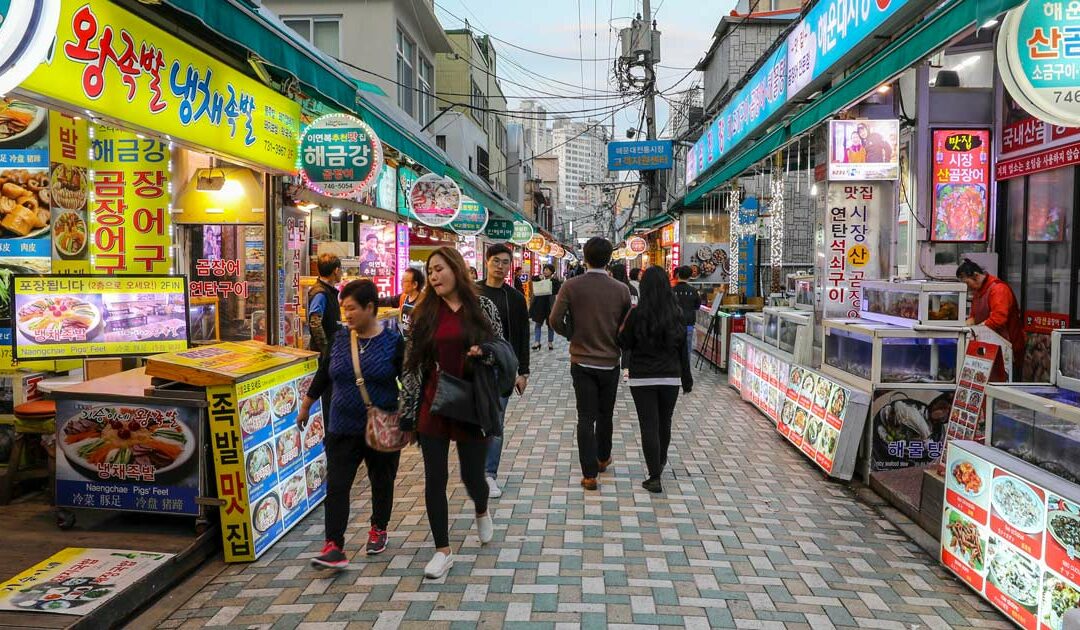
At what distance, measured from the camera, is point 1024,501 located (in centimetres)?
360

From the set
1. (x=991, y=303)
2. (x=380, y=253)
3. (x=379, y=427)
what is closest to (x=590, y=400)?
(x=379, y=427)

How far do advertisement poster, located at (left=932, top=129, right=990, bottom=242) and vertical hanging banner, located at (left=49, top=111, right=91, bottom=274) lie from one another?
11001 mm

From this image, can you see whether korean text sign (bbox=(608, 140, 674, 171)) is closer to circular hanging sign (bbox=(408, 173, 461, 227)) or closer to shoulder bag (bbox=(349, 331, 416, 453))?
circular hanging sign (bbox=(408, 173, 461, 227))

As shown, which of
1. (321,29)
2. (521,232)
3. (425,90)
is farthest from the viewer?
(521,232)

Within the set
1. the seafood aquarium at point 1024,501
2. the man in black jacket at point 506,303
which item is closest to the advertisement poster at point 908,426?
the seafood aquarium at point 1024,501

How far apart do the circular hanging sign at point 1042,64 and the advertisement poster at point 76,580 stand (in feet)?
18.2

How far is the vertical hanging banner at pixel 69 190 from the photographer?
6.23 meters

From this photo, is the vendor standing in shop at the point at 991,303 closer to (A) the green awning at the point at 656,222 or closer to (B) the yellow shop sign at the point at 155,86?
(B) the yellow shop sign at the point at 155,86

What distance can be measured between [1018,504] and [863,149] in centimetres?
530

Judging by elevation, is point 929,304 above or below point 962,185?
below

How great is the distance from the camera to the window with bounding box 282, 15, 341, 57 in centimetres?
1803

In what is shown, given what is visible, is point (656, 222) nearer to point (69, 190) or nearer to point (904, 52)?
point (904, 52)

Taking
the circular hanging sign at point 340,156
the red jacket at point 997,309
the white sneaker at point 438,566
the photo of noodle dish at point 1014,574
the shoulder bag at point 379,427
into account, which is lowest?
the white sneaker at point 438,566

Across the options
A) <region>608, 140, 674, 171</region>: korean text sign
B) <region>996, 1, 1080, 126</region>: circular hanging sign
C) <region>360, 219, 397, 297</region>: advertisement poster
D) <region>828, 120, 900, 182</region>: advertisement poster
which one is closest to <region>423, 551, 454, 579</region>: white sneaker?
<region>996, 1, 1080, 126</region>: circular hanging sign
